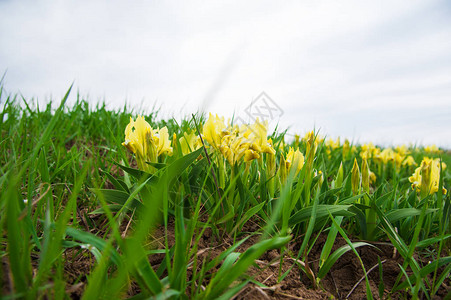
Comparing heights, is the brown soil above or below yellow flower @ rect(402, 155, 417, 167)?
below

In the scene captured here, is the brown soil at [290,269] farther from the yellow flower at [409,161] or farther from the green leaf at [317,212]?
the yellow flower at [409,161]

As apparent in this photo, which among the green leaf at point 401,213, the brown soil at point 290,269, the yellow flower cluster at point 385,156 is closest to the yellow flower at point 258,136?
the brown soil at point 290,269

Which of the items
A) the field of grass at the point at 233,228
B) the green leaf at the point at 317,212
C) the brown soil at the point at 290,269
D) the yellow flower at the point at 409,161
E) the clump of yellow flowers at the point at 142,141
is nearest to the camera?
the field of grass at the point at 233,228

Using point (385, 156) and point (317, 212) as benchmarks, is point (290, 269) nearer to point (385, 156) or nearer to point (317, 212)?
point (317, 212)

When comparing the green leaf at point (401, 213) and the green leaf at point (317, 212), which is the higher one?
the green leaf at point (317, 212)

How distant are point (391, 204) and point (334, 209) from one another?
0.80 metres

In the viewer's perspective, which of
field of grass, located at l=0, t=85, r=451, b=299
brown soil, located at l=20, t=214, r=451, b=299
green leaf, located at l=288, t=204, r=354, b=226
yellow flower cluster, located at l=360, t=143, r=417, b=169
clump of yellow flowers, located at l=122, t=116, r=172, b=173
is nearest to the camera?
field of grass, located at l=0, t=85, r=451, b=299

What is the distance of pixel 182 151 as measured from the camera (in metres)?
1.75

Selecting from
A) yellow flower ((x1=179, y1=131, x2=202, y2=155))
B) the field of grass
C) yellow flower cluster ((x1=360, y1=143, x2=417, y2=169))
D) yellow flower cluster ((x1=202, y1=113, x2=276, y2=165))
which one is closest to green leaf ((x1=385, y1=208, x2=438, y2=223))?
the field of grass

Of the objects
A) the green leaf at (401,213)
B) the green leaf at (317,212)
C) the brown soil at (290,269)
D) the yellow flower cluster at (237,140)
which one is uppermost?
the yellow flower cluster at (237,140)

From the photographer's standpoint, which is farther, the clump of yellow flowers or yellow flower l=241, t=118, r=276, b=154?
the clump of yellow flowers

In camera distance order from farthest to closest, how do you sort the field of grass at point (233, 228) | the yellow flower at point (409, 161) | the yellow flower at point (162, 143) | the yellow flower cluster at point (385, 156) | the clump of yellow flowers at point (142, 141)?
1. the yellow flower at point (409, 161)
2. the yellow flower cluster at point (385, 156)
3. the yellow flower at point (162, 143)
4. the clump of yellow flowers at point (142, 141)
5. the field of grass at point (233, 228)

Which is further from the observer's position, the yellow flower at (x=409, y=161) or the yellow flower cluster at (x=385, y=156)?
the yellow flower at (x=409, y=161)

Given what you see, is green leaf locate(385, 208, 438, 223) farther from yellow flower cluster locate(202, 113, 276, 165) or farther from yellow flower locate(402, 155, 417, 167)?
yellow flower locate(402, 155, 417, 167)
